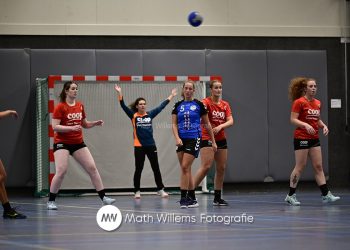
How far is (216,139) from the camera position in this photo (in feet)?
42.8

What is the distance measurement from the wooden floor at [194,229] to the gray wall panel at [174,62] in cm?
636

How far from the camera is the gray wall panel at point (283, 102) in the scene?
780 inches

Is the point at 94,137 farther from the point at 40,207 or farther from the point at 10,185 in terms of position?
the point at 40,207

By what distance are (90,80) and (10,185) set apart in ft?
Answer: 10.9

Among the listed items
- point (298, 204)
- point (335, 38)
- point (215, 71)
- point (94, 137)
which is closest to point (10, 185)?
point (94, 137)

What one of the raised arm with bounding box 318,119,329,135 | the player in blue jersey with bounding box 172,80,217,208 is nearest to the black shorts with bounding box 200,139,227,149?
the player in blue jersey with bounding box 172,80,217,208

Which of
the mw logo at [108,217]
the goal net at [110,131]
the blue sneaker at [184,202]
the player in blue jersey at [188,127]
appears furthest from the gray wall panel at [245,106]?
the mw logo at [108,217]

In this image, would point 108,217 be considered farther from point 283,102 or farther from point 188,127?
point 283,102

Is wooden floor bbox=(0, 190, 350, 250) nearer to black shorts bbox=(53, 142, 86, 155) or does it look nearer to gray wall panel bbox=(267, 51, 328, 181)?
black shorts bbox=(53, 142, 86, 155)

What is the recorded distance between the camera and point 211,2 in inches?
779

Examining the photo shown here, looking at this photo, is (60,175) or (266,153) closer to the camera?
(60,175)

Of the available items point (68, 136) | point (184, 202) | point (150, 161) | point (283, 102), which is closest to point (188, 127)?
point (184, 202)

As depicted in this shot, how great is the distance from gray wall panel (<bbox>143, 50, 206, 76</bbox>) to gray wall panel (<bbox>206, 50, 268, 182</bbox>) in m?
0.27

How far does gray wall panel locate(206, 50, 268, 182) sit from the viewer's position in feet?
64.2
